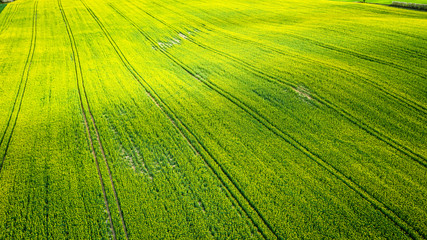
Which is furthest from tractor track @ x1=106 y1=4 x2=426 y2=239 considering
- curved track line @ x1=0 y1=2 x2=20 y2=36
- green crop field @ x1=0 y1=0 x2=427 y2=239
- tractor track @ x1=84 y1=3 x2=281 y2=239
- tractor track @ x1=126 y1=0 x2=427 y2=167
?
curved track line @ x1=0 y1=2 x2=20 y2=36

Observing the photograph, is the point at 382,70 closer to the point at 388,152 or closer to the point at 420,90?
the point at 420,90

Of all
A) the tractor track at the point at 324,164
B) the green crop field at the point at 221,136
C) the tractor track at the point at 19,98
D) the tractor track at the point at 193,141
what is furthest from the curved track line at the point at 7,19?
the tractor track at the point at 324,164

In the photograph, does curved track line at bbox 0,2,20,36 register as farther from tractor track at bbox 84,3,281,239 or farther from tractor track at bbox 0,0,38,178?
tractor track at bbox 84,3,281,239

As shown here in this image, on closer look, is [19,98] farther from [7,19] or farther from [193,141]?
[7,19]

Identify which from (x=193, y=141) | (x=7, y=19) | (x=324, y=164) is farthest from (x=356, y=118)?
(x=7, y=19)

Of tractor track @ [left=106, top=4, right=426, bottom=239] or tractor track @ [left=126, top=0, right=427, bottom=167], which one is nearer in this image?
tractor track @ [left=106, top=4, right=426, bottom=239]

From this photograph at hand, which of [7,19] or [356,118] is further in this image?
[7,19]

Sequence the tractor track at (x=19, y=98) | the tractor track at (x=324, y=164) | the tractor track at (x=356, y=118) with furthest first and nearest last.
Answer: the tractor track at (x=19, y=98)
the tractor track at (x=356, y=118)
the tractor track at (x=324, y=164)

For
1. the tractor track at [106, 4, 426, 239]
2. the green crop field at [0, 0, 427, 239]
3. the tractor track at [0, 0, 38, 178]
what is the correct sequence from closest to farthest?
the tractor track at [106, 4, 426, 239]
the green crop field at [0, 0, 427, 239]
the tractor track at [0, 0, 38, 178]

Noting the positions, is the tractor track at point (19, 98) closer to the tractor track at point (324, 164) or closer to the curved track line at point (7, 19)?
the curved track line at point (7, 19)
